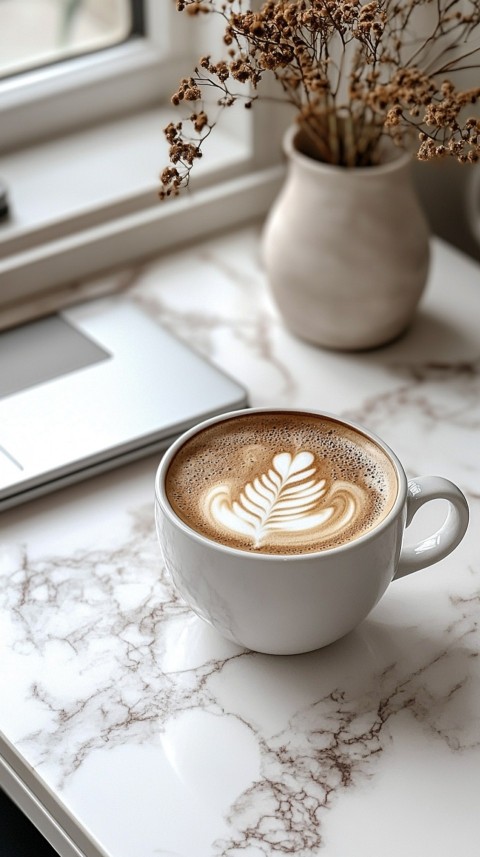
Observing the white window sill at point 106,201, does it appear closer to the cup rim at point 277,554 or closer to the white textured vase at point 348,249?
the white textured vase at point 348,249

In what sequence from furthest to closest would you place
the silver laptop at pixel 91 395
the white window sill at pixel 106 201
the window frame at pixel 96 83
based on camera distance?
1. the window frame at pixel 96 83
2. the white window sill at pixel 106 201
3. the silver laptop at pixel 91 395

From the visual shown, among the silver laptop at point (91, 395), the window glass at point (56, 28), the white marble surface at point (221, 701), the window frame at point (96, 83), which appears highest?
the window glass at point (56, 28)

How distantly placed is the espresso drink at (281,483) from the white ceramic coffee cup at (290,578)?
15 millimetres

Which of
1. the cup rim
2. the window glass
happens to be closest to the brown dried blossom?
the cup rim

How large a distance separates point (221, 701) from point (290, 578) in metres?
0.11

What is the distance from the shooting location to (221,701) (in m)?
0.69

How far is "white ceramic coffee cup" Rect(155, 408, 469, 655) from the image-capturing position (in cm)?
63

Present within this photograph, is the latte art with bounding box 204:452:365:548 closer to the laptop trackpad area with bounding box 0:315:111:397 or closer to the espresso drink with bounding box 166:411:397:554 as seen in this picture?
the espresso drink with bounding box 166:411:397:554

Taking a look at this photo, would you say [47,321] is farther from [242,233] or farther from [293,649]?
[293,649]

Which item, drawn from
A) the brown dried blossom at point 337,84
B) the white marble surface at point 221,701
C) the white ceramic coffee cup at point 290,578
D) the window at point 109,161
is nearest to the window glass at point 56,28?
the window at point 109,161

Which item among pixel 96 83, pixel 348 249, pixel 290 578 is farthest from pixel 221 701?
pixel 96 83

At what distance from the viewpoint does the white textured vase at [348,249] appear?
0.94 meters

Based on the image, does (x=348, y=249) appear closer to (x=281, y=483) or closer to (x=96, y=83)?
(x=281, y=483)

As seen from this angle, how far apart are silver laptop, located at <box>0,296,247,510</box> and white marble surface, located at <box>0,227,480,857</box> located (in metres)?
0.03
